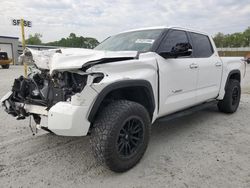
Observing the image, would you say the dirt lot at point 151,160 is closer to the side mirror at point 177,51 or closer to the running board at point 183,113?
the running board at point 183,113

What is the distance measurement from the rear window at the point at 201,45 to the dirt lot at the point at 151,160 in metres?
1.40

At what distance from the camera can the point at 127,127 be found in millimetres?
2855

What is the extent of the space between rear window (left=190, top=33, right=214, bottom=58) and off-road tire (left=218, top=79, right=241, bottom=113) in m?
1.07

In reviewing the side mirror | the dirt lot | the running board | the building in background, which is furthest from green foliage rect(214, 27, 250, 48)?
the side mirror

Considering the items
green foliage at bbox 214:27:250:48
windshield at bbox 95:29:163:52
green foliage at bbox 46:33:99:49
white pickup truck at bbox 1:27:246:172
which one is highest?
green foliage at bbox 214:27:250:48

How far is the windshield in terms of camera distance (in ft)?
11.5

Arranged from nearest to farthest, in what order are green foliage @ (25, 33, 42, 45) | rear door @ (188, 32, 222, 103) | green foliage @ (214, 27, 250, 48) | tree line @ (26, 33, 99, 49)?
rear door @ (188, 32, 222, 103) → tree line @ (26, 33, 99, 49) → green foliage @ (214, 27, 250, 48) → green foliage @ (25, 33, 42, 45)

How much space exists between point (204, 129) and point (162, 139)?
39.4 inches

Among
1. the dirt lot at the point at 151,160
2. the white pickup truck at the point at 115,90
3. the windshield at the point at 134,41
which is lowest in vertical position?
the dirt lot at the point at 151,160

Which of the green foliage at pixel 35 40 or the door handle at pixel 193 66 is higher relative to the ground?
the green foliage at pixel 35 40

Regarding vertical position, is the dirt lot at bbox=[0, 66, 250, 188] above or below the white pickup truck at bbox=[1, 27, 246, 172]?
below

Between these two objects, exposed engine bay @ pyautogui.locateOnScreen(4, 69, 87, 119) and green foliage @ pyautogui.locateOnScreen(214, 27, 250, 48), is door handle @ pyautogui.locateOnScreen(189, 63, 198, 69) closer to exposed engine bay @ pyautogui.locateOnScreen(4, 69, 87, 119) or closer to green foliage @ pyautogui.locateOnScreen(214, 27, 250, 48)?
exposed engine bay @ pyautogui.locateOnScreen(4, 69, 87, 119)

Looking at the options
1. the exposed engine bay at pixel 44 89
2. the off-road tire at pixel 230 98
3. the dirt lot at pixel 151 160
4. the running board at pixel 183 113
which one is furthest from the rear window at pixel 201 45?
the exposed engine bay at pixel 44 89

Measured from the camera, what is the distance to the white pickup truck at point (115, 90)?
2.52 m
